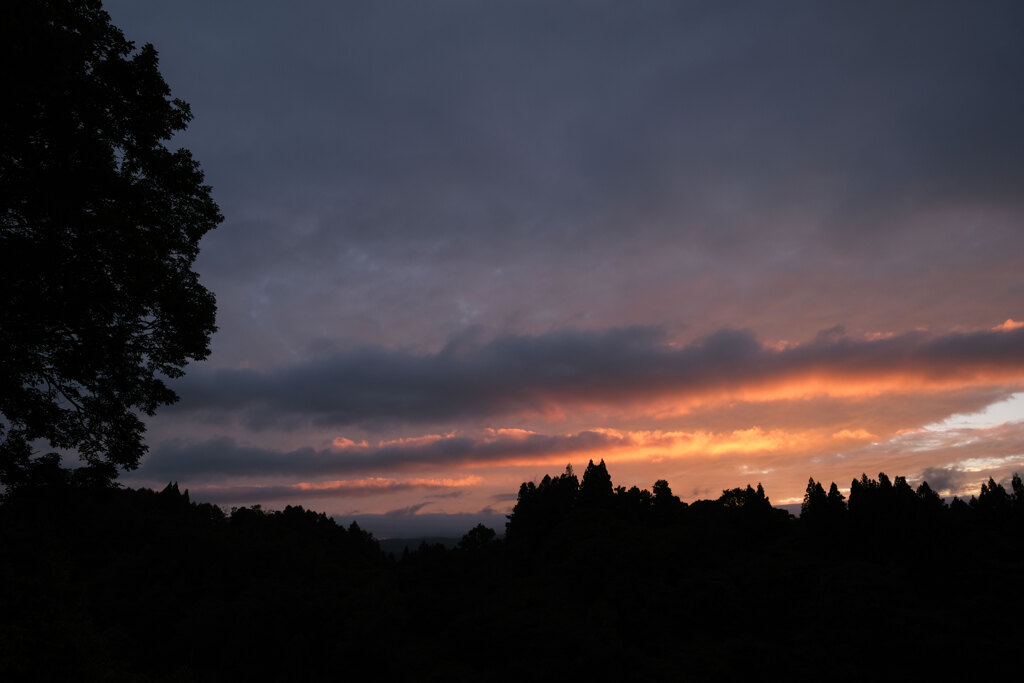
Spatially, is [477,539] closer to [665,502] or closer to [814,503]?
[665,502]

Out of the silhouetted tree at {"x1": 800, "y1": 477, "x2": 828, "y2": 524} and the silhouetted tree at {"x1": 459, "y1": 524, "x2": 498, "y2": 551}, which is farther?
the silhouetted tree at {"x1": 459, "y1": 524, "x2": 498, "y2": 551}

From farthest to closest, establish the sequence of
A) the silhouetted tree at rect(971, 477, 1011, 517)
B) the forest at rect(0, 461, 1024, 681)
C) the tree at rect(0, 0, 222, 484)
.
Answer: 1. the silhouetted tree at rect(971, 477, 1011, 517)
2. the forest at rect(0, 461, 1024, 681)
3. the tree at rect(0, 0, 222, 484)

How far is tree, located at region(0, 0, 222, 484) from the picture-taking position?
12.3 meters

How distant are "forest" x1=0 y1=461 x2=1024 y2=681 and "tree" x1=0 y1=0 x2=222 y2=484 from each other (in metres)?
30.8

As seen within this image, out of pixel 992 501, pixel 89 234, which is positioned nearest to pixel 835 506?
pixel 992 501

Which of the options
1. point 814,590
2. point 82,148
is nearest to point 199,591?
point 814,590

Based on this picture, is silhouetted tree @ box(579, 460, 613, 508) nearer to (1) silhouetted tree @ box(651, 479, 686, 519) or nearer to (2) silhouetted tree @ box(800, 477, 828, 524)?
(1) silhouetted tree @ box(651, 479, 686, 519)

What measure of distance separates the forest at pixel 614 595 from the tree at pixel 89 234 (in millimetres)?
30833

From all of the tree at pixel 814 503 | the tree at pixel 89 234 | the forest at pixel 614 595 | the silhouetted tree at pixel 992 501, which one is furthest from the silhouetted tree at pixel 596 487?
the tree at pixel 89 234

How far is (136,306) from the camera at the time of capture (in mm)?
14734

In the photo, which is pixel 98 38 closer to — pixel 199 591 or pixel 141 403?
pixel 141 403

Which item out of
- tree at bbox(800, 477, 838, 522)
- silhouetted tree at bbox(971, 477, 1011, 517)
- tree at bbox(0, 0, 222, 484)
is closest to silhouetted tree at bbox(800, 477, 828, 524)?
tree at bbox(800, 477, 838, 522)

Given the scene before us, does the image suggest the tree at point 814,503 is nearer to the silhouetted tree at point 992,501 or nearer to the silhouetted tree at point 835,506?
the silhouetted tree at point 835,506

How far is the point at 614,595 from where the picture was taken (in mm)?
77375
